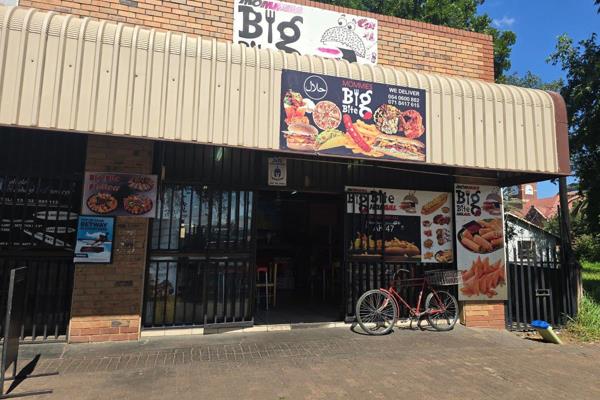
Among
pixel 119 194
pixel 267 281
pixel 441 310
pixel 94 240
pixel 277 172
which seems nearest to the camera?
pixel 94 240

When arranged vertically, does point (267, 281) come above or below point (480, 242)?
below

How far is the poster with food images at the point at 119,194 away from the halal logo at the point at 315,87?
8.66ft

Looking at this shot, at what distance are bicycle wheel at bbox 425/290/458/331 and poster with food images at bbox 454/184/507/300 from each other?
0.29m

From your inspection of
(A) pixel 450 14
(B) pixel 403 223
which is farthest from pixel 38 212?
(A) pixel 450 14

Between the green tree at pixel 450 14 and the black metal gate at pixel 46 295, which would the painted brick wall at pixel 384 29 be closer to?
the black metal gate at pixel 46 295

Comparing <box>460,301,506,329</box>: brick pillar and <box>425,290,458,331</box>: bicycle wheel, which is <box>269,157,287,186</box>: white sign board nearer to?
<box>425,290,458,331</box>: bicycle wheel

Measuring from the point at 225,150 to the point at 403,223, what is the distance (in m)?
3.39

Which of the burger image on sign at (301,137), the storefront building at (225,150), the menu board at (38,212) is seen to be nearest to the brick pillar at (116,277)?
the storefront building at (225,150)

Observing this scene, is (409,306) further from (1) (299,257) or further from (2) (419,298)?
(1) (299,257)

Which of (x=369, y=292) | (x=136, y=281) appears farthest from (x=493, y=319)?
(x=136, y=281)

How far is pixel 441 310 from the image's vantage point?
23.2 feet

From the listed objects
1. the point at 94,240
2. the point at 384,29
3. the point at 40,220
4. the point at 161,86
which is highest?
the point at 384,29

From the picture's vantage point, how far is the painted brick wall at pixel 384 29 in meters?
6.30

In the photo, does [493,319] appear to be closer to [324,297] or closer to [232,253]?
[324,297]
